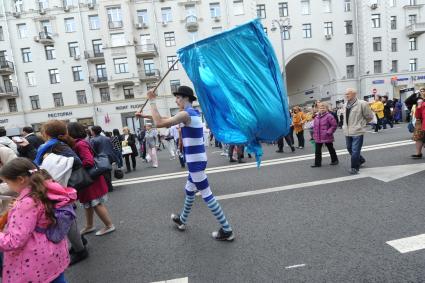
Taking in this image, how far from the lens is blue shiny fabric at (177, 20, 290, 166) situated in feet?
10.2

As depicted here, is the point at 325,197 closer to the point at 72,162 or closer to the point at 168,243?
the point at 168,243

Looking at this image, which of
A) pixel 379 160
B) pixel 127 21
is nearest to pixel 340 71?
pixel 127 21

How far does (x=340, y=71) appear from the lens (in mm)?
34531

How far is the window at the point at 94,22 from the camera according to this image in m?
33.2

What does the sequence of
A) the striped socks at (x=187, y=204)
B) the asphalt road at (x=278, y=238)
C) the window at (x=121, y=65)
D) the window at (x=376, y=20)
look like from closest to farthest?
the asphalt road at (x=278, y=238), the striped socks at (x=187, y=204), the window at (x=121, y=65), the window at (x=376, y=20)

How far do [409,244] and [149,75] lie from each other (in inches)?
1308

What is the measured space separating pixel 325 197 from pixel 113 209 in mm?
3909

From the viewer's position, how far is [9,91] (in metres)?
33.7

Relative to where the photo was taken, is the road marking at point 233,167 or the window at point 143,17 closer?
the road marking at point 233,167

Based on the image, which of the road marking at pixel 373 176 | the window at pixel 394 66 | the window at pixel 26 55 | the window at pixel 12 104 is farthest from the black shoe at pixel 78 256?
the window at pixel 394 66

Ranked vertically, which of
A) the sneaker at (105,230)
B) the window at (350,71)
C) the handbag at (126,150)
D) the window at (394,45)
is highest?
the window at (394,45)

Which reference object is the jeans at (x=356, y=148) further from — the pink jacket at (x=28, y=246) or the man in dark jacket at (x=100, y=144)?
the pink jacket at (x=28, y=246)

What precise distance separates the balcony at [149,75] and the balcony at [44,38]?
11.0 meters

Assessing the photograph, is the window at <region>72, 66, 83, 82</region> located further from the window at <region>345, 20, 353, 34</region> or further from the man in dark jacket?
the window at <region>345, 20, 353, 34</region>
